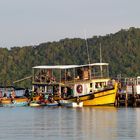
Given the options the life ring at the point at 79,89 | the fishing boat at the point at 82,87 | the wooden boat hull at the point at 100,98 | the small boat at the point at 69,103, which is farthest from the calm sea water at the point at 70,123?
the life ring at the point at 79,89

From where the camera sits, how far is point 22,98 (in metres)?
113

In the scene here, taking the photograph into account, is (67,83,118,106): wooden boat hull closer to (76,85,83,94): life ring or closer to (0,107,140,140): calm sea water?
(76,85,83,94): life ring

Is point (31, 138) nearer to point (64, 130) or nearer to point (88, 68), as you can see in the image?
point (64, 130)

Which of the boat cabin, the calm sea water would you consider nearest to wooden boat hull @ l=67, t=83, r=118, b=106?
the boat cabin

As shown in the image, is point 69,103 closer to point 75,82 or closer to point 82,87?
point 82,87

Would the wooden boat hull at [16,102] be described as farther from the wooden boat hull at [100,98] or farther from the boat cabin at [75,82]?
the wooden boat hull at [100,98]

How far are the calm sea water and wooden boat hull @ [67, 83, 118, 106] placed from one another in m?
2.08

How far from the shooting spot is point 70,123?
78125 millimetres

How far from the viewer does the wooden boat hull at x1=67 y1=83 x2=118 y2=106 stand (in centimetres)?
10350

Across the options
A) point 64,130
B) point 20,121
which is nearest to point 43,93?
point 20,121

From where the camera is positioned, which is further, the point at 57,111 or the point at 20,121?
the point at 57,111

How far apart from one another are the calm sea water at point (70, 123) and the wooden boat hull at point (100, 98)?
2083 millimetres

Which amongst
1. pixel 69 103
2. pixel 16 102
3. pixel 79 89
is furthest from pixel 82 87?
pixel 16 102

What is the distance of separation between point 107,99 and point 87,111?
30.2ft
